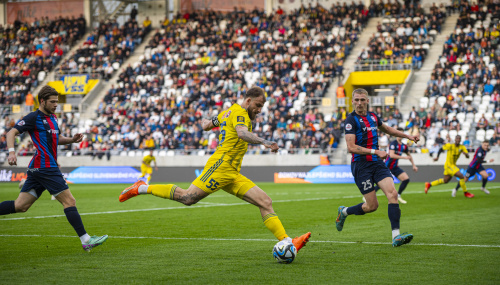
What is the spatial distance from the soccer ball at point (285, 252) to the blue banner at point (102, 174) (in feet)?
90.0

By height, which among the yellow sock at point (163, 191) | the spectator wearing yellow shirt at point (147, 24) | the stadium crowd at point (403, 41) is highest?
the spectator wearing yellow shirt at point (147, 24)

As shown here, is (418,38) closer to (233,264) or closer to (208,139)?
(208,139)

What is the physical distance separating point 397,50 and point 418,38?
1.63m

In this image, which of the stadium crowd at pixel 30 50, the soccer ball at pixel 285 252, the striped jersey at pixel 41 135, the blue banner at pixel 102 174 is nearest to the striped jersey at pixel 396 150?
the soccer ball at pixel 285 252

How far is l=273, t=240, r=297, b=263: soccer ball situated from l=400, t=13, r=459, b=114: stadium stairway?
95.4 ft

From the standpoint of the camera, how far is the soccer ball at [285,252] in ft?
25.6

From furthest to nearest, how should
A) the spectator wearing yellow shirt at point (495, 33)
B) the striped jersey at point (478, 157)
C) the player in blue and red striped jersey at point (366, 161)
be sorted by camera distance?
the spectator wearing yellow shirt at point (495, 33) < the striped jersey at point (478, 157) < the player in blue and red striped jersey at point (366, 161)

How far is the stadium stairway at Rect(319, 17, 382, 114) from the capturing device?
1497 inches

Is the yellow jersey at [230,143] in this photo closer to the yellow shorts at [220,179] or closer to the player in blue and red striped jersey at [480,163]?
the yellow shorts at [220,179]

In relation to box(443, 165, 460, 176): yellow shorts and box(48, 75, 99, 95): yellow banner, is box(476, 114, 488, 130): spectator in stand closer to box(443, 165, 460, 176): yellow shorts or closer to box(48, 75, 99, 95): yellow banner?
box(443, 165, 460, 176): yellow shorts

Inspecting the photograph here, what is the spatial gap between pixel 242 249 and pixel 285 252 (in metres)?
1.57

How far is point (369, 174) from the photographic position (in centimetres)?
977

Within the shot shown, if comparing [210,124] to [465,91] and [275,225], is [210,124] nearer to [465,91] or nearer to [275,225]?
[275,225]

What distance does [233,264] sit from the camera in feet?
25.8
